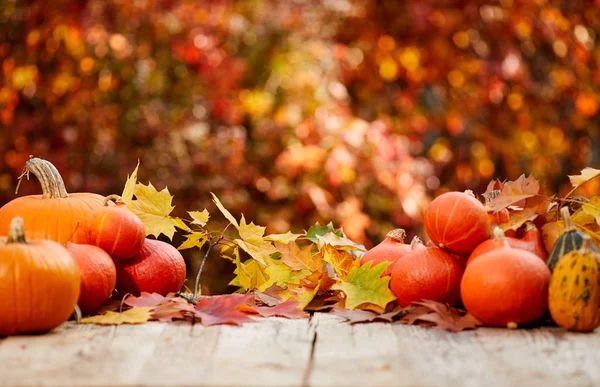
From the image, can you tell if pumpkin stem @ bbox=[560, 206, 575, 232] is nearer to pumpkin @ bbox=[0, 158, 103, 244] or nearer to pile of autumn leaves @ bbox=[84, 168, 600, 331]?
A: pile of autumn leaves @ bbox=[84, 168, 600, 331]

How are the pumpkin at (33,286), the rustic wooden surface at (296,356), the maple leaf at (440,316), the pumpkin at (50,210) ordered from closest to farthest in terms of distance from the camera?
1. the rustic wooden surface at (296,356)
2. the pumpkin at (33,286)
3. the maple leaf at (440,316)
4. the pumpkin at (50,210)

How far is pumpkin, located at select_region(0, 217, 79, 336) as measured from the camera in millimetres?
1427

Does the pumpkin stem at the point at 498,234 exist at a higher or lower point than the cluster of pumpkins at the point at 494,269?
higher

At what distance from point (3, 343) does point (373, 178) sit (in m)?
3.11

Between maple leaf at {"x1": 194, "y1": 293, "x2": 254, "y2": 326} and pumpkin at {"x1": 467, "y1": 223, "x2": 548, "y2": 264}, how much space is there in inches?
17.8

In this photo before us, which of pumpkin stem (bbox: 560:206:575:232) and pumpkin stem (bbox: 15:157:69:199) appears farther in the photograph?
pumpkin stem (bbox: 15:157:69:199)

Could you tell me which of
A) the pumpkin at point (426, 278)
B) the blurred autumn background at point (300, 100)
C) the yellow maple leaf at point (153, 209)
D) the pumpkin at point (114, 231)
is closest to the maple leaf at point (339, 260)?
the pumpkin at point (426, 278)

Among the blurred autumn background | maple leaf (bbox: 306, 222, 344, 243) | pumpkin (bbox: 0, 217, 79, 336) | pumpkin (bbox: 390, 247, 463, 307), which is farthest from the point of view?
the blurred autumn background

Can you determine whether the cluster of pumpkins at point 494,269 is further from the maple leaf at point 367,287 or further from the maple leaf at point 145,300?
the maple leaf at point 145,300

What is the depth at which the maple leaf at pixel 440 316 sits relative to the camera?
153 centimetres

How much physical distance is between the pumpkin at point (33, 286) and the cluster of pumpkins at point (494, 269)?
636 mm

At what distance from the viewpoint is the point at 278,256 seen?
1.98 m

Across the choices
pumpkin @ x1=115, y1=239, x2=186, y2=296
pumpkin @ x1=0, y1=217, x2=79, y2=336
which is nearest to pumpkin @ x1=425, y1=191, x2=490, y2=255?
pumpkin @ x1=115, y1=239, x2=186, y2=296

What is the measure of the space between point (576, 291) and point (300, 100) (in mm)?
3313
